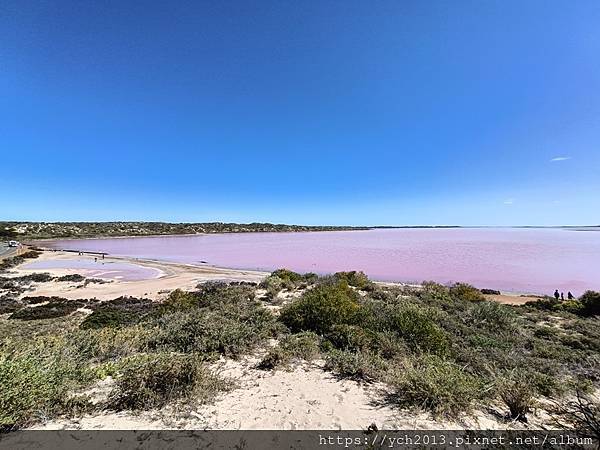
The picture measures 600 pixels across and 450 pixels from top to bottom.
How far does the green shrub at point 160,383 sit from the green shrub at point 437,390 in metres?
3.08

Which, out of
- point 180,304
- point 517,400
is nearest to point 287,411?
point 517,400

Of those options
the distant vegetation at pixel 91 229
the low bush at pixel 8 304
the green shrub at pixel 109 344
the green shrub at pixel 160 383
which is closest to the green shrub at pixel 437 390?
the green shrub at pixel 160 383

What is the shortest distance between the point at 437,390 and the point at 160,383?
4.34 meters

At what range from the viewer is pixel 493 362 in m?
6.88

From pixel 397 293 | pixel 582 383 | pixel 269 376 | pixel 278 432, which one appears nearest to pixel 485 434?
pixel 278 432

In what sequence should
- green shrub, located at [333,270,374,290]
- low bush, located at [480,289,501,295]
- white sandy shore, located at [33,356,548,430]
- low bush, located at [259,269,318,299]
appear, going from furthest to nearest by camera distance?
low bush, located at [480,289,501,295]
green shrub, located at [333,270,374,290]
low bush, located at [259,269,318,299]
white sandy shore, located at [33,356,548,430]

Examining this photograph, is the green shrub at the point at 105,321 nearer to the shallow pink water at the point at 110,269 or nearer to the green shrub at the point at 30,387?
the green shrub at the point at 30,387

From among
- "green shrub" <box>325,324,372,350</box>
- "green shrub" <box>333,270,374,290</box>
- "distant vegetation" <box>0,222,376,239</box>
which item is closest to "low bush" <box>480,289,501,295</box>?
"green shrub" <box>333,270,374,290</box>

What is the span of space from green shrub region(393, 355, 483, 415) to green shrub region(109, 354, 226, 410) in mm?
3076

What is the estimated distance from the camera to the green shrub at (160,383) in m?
4.46

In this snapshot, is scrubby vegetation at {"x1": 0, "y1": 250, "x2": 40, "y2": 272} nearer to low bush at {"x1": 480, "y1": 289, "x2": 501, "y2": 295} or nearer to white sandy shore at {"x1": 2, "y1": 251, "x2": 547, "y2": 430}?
white sandy shore at {"x1": 2, "y1": 251, "x2": 547, "y2": 430}

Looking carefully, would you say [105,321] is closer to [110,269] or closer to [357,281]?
[357,281]

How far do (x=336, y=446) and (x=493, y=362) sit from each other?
5073mm

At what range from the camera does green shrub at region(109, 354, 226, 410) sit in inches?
175
